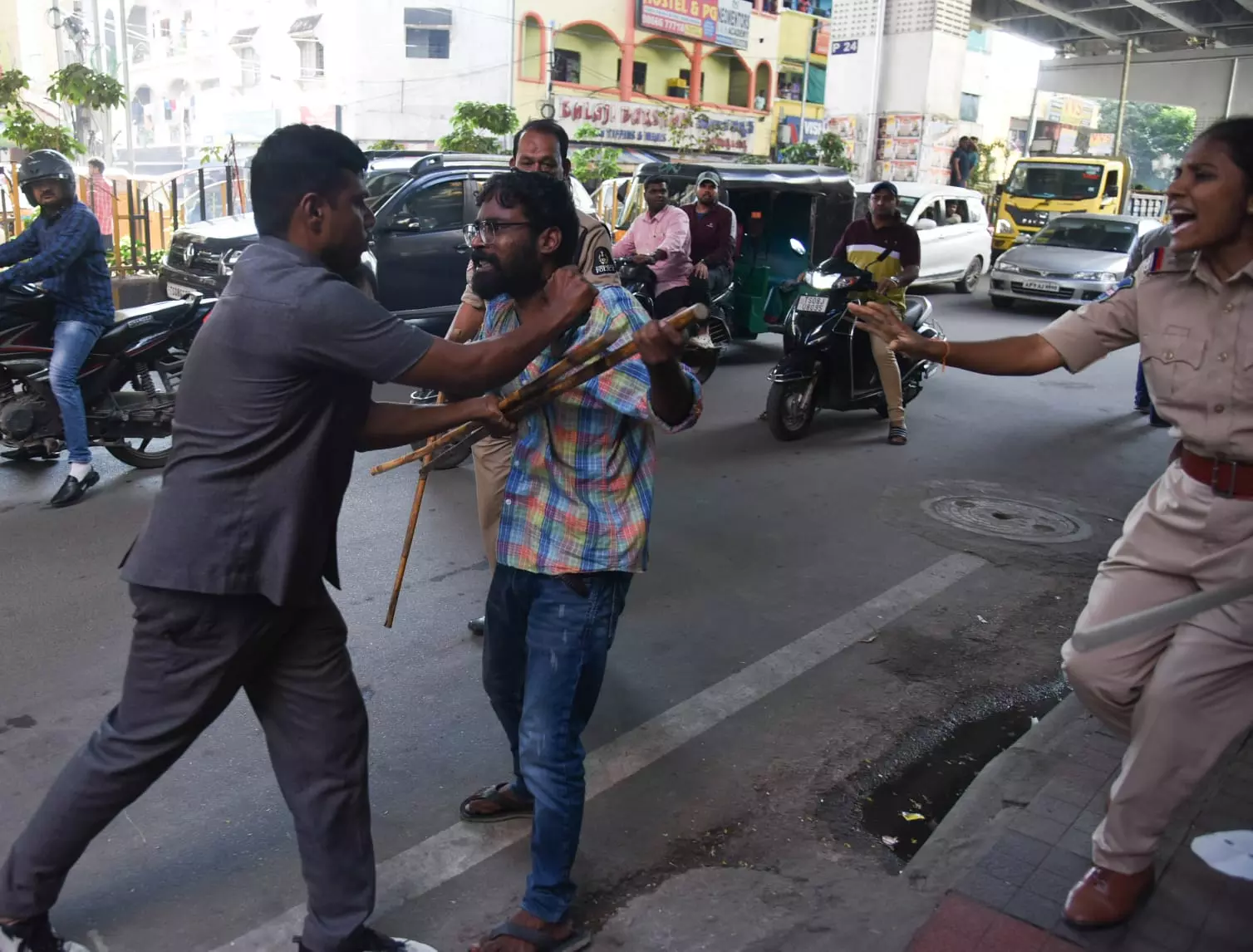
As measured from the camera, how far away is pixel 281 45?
30.4 m

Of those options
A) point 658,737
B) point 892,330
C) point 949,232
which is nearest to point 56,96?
point 949,232

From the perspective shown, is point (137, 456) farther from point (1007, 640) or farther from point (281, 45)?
point (281, 45)

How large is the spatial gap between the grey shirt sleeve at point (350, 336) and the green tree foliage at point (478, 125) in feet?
65.1

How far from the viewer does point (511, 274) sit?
2.52 meters

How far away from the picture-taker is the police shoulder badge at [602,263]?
4.08 meters

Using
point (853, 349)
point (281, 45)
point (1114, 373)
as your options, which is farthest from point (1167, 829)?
point (281, 45)

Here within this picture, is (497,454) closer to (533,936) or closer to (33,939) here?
(533,936)

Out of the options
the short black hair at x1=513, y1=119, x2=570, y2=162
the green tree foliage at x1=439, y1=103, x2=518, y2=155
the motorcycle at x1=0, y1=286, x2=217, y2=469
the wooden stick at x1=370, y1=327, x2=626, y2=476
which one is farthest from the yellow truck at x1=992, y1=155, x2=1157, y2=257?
the wooden stick at x1=370, y1=327, x2=626, y2=476

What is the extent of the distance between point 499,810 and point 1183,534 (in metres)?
1.97

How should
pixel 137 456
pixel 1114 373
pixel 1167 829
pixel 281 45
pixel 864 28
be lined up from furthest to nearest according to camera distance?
pixel 281 45 → pixel 864 28 → pixel 1114 373 → pixel 137 456 → pixel 1167 829

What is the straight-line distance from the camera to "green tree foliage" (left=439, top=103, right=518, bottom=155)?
2122cm

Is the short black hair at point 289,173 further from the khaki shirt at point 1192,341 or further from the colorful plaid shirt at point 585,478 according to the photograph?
the khaki shirt at point 1192,341

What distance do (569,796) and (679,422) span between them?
89 cm

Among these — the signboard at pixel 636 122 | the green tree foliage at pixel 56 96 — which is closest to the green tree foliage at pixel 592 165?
the signboard at pixel 636 122
